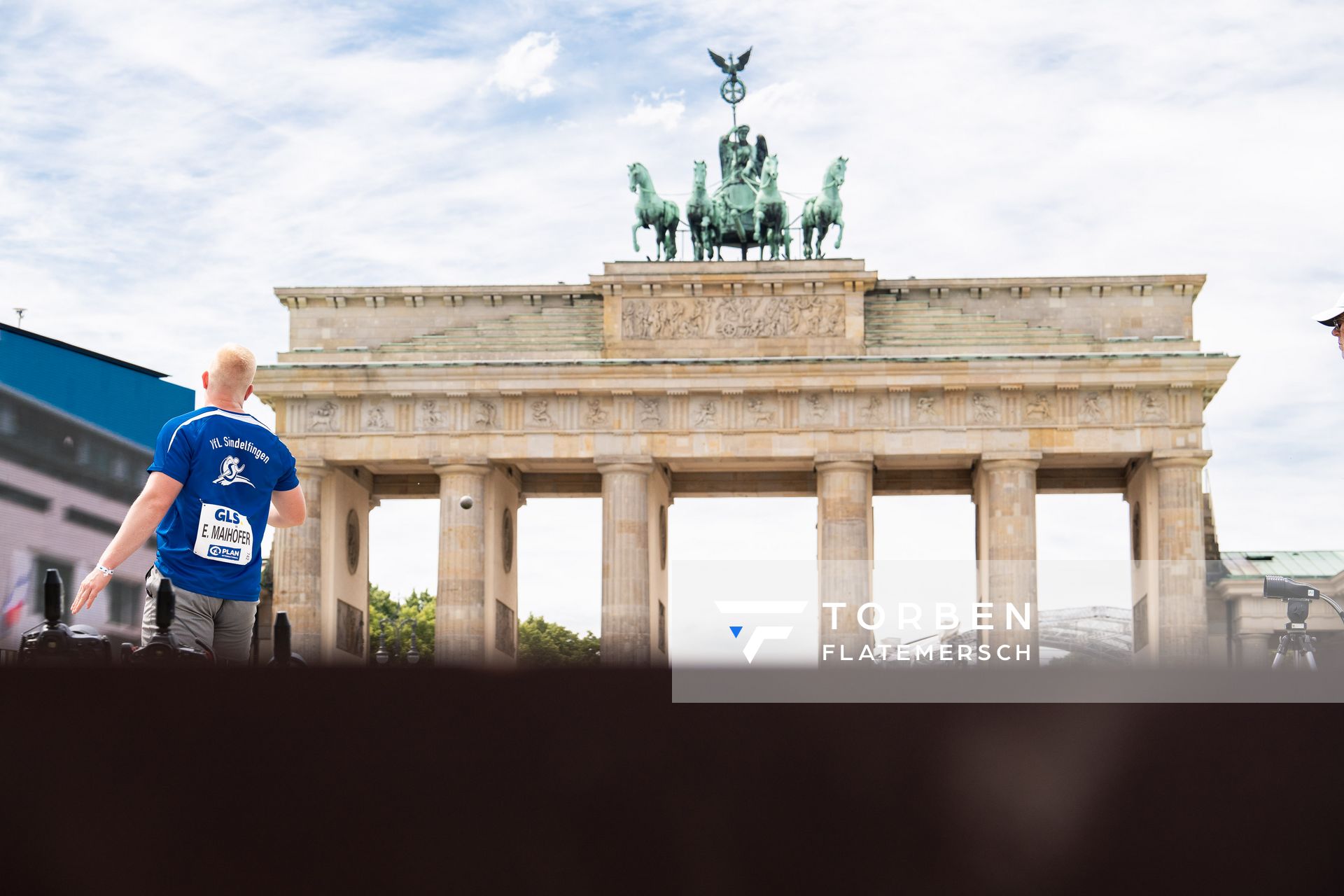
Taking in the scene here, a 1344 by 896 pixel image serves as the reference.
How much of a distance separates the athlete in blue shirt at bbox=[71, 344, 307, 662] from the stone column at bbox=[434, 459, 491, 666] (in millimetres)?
40657

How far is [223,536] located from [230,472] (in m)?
0.27

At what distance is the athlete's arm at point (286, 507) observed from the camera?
737cm

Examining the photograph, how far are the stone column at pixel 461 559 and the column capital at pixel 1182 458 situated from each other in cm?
1963

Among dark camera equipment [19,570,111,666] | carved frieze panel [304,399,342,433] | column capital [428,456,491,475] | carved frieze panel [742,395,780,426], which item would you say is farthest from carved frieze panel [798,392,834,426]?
dark camera equipment [19,570,111,666]

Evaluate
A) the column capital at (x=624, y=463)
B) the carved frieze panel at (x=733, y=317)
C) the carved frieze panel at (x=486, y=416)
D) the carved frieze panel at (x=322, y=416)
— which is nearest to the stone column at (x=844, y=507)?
the carved frieze panel at (x=733, y=317)

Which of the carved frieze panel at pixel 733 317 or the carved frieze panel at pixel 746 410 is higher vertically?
the carved frieze panel at pixel 733 317

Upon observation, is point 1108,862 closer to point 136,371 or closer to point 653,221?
point 136,371

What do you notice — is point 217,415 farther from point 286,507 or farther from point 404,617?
point 404,617

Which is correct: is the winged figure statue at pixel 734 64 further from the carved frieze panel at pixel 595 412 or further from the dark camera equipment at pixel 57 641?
the dark camera equipment at pixel 57 641

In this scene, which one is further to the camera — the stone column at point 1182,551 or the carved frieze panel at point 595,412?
the carved frieze panel at point 595,412

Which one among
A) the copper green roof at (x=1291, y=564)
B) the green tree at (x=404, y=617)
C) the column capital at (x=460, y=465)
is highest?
the column capital at (x=460, y=465)

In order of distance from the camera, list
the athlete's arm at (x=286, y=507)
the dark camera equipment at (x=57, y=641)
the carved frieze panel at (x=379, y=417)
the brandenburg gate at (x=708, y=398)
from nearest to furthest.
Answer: the dark camera equipment at (x=57, y=641)
the athlete's arm at (x=286, y=507)
the brandenburg gate at (x=708, y=398)
the carved frieze panel at (x=379, y=417)

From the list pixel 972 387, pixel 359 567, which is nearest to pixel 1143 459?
pixel 972 387

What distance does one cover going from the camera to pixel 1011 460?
4769cm
